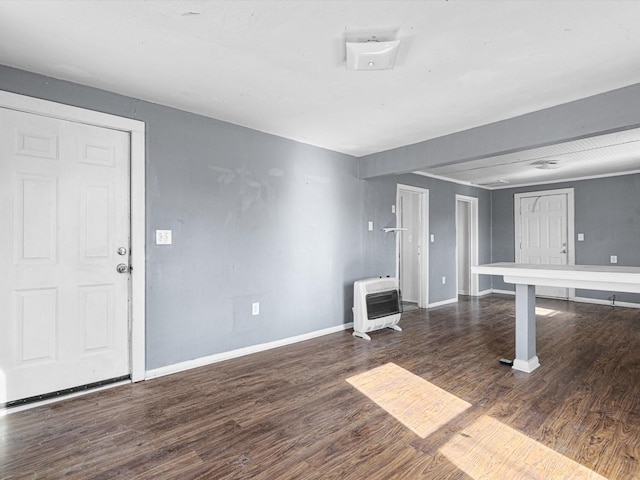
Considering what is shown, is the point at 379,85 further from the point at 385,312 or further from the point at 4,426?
the point at 4,426

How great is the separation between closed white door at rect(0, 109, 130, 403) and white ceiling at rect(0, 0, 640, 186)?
0.47 metres

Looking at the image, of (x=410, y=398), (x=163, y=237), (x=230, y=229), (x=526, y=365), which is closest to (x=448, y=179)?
(x=526, y=365)

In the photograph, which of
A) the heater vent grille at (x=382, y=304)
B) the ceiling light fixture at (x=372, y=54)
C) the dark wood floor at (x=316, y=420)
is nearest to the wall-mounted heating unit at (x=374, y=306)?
the heater vent grille at (x=382, y=304)

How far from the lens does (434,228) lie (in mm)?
5836

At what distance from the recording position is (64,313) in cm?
246

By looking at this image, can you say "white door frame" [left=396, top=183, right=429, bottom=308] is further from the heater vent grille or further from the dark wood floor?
the dark wood floor

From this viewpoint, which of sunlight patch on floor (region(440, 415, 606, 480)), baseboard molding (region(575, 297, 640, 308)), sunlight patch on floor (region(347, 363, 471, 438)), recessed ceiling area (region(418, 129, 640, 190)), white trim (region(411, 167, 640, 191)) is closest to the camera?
sunlight patch on floor (region(440, 415, 606, 480))

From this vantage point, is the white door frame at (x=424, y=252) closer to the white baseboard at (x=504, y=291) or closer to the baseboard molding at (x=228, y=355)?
the baseboard molding at (x=228, y=355)

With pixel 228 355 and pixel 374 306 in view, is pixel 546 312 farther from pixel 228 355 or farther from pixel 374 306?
pixel 228 355

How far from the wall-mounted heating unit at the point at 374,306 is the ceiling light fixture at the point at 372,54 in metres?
2.49

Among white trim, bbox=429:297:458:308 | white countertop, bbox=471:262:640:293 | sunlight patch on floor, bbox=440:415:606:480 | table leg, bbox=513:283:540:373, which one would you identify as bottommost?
sunlight patch on floor, bbox=440:415:606:480

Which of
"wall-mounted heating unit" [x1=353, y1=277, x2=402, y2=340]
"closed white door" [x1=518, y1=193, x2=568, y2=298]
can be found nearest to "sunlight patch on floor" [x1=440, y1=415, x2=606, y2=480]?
"wall-mounted heating unit" [x1=353, y1=277, x2=402, y2=340]

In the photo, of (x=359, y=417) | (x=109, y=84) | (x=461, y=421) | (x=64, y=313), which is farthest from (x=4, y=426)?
(x=461, y=421)

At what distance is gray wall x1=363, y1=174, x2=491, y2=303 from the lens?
4773mm
